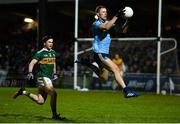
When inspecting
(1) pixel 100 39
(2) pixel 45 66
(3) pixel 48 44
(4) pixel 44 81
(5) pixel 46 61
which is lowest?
(4) pixel 44 81

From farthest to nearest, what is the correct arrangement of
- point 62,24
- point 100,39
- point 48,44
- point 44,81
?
1. point 62,24
2. point 100,39
3. point 48,44
4. point 44,81

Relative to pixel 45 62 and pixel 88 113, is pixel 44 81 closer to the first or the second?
pixel 45 62

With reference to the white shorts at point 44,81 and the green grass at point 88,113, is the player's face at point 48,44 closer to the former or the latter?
the white shorts at point 44,81

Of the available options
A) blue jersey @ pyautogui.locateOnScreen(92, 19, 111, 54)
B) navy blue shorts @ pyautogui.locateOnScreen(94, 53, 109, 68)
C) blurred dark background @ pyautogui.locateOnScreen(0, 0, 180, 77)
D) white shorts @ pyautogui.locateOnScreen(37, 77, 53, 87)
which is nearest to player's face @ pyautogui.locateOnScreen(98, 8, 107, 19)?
blue jersey @ pyautogui.locateOnScreen(92, 19, 111, 54)

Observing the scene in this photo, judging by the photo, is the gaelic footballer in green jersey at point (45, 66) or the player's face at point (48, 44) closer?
the gaelic footballer in green jersey at point (45, 66)

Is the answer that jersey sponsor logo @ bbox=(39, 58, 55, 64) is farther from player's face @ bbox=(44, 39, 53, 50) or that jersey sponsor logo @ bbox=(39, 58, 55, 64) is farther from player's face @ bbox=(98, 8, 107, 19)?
player's face @ bbox=(98, 8, 107, 19)

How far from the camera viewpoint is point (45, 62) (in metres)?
13.6

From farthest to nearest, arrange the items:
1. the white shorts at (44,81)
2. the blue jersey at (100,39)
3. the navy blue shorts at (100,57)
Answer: the navy blue shorts at (100,57), the blue jersey at (100,39), the white shorts at (44,81)

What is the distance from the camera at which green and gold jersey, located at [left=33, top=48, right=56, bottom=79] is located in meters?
13.5

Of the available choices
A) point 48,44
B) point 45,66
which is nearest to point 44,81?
point 45,66

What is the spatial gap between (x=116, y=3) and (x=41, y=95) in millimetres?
20074

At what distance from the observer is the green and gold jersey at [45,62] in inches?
533

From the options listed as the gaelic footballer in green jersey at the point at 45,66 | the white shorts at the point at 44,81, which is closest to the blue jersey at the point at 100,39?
the gaelic footballer in green jersey at the point at 45,66

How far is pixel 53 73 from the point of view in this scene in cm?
1377
